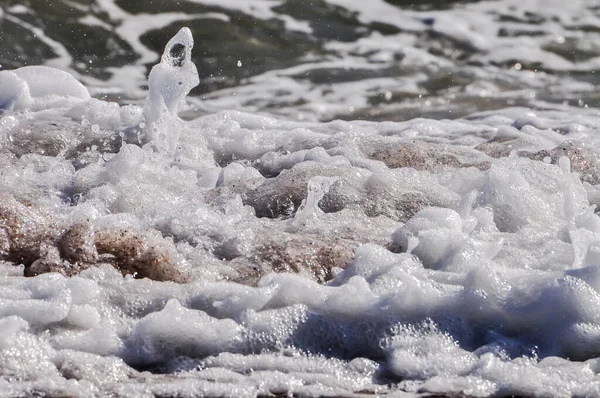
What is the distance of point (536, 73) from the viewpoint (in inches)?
300

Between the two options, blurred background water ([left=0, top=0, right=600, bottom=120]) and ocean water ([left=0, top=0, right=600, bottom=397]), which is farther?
blurred background water ([left=0, top=0, right=600, bottom=120])

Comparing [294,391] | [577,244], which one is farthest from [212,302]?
[577,244]

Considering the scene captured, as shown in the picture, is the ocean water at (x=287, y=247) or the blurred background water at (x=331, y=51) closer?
the ocean water at (x=287, y=247)

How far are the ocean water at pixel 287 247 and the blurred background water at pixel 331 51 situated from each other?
14 centimetres

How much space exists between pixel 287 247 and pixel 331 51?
201 inches

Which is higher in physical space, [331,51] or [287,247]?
[287,247]

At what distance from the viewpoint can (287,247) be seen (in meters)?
2.86

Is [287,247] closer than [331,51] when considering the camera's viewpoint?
Yes

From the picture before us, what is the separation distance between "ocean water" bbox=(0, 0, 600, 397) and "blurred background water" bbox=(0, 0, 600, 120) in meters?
0.14

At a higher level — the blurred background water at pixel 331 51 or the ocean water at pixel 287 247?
the ocean water at pixel 287 247

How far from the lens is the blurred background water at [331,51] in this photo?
6762 mm

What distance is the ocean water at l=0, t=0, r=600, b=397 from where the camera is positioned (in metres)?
2.12

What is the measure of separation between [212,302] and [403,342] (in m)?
0.51

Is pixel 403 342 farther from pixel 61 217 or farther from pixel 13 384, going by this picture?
pixel 61 217
